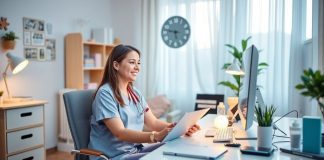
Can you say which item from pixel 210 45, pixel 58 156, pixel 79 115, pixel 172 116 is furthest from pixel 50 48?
pixel 79 115

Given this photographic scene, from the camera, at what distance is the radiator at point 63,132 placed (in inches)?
140

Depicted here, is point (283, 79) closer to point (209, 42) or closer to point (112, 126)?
point (209, 42)

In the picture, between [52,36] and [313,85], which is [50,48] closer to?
[52,36]

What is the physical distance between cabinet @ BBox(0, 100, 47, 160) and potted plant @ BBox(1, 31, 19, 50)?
68 cm

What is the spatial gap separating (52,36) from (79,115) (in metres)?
2.30

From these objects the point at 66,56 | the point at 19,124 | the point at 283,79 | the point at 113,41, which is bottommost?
the point at 19,124

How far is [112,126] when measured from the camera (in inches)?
58.6

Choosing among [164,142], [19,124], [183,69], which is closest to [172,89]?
Result: [183,69]

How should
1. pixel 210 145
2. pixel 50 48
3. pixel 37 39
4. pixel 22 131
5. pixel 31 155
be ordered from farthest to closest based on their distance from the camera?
1. pixel 50 48
2. pixel 37 39
3. pixel 31 155
4. pixel 22 131
5. pixel 210 145

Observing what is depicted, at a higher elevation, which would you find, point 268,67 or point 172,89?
point 268,67

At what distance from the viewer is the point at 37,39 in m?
3.36

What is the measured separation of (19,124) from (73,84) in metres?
1.13

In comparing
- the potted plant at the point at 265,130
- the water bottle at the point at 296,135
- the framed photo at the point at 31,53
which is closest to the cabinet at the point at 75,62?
the framed photo at the point at 31,53

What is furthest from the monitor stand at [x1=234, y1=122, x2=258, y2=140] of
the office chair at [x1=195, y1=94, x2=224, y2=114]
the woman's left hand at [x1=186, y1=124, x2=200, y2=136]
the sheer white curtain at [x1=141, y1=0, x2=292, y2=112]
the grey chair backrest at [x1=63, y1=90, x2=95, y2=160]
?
the sheer white curtain at [x1=141, y1=0, x2=292, y2=112]
